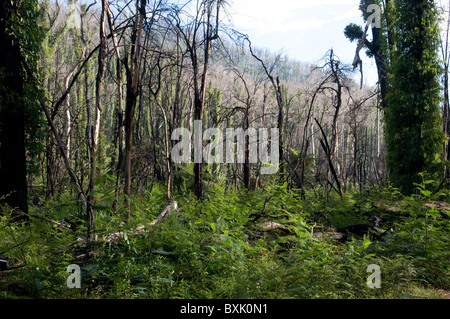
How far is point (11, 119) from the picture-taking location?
662 centimetres

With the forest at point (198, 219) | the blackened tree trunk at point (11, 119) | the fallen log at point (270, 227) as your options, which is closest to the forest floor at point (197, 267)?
the forest at point (198, 219)

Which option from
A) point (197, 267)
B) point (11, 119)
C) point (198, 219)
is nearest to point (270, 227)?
point (198, 219)

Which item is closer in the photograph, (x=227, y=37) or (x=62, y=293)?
(x=62, y=293)

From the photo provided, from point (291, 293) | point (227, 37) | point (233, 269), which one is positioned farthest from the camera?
point (227, 37)

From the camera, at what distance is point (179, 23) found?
9719mm

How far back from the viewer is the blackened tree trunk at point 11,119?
642cm

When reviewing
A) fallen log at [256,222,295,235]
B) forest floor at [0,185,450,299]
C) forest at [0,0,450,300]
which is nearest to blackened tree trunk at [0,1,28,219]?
forest at [0,0,450,300]

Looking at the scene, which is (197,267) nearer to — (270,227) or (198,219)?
(198,219)

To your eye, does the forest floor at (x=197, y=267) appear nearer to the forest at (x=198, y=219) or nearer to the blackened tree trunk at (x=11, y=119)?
the forest at (x=198, y=219)

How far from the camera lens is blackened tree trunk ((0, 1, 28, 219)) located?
642 centimetres

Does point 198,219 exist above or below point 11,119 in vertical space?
below
